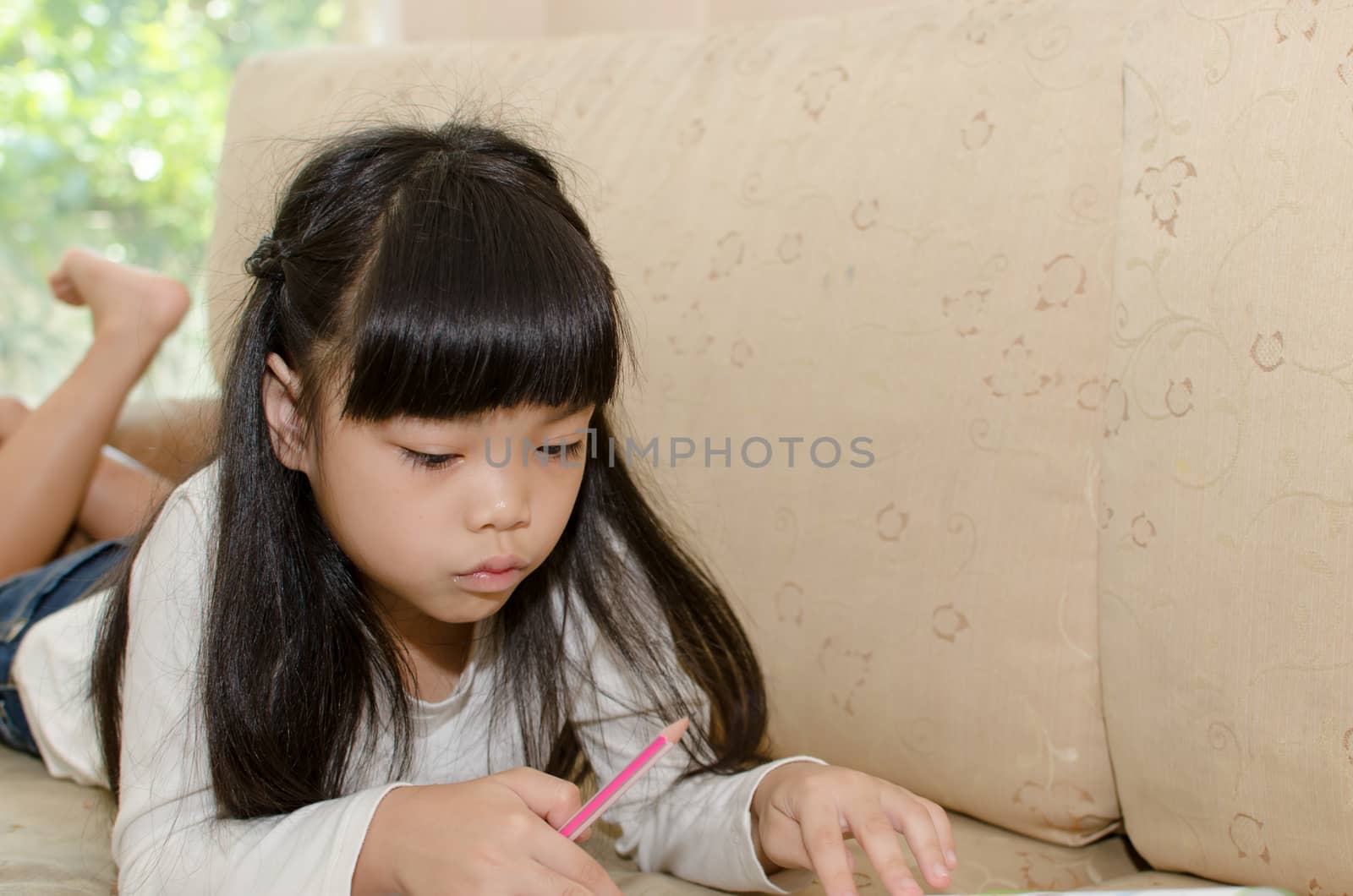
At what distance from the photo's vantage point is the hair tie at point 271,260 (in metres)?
0.67

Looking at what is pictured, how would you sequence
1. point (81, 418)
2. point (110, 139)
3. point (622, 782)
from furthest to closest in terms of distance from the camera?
1. point (110, 139)
2. point (81, 418)
3. point (622, 782)

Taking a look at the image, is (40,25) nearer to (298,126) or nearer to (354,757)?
(298,126)

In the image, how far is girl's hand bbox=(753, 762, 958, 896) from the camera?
0.59m

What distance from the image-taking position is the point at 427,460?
595mm

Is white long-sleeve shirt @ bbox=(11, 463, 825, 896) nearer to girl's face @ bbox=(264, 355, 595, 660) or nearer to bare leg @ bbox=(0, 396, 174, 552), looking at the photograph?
girl's face @ bbox=(264, 355, 595, 660)

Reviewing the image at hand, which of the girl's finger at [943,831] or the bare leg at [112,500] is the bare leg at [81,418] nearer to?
the bare leg at [112,500]


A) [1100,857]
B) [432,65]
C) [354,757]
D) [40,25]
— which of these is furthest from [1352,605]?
[40,25]

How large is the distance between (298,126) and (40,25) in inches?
48.3

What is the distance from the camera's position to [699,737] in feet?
2.59

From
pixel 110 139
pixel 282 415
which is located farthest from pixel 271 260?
pixel 110 139

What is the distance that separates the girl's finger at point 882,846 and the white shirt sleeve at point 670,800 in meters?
0.07

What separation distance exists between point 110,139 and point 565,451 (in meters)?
1.87

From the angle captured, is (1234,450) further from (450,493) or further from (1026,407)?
(450,493)

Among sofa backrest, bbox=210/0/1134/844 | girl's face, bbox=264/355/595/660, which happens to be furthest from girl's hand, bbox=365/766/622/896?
sofa backrest, bbox=210/0/1134/844
